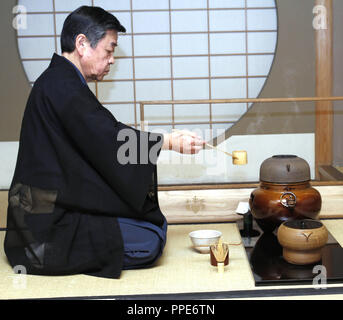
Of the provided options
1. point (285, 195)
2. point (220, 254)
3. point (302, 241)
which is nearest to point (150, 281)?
point (220, 254)

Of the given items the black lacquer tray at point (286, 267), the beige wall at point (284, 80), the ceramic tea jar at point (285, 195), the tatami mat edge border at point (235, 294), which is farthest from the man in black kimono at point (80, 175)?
the beige wall at point (284, 80)

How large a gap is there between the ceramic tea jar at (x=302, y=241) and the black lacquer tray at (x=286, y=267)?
0.13 feet

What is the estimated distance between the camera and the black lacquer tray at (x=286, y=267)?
2.53 m

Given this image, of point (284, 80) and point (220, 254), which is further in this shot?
point (284, 80)

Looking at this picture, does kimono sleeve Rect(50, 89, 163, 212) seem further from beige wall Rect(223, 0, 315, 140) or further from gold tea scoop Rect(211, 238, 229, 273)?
beige wall Rect(223, 0, 315, 140)

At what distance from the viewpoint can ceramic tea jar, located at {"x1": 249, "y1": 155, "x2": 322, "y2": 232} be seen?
3207 mm

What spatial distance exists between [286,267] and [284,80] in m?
1.73

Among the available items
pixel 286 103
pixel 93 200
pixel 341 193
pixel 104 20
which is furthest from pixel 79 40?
pixel 341 193

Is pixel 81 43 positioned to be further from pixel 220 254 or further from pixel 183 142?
pixel 220 254

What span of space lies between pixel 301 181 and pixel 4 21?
8.20 ft

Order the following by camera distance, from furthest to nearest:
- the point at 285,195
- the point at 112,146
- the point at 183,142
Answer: the point at 285,195, the point at 183,142, the point at 112,146

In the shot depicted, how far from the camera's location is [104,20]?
274 cm

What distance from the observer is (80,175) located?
268 cm
